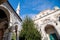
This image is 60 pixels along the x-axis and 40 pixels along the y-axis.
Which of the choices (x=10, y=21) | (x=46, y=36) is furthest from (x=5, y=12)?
(x=46, y=36)

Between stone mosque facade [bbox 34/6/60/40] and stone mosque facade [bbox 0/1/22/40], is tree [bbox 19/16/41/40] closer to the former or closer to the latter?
stone mosque facade [bbox 0/1/22/40]

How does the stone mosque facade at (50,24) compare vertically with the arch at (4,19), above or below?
above

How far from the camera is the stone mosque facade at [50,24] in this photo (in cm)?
1913

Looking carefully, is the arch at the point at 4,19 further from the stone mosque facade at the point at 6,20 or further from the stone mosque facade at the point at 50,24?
the stone mosque facade at the point at 50,24

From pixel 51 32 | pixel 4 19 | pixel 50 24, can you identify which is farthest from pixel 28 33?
pixel 51 32

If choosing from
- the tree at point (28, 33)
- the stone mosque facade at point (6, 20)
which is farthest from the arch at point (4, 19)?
the tree at point (28, 33)

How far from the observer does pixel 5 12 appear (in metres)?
9.46

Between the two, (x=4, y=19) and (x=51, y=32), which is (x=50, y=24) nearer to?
(x=51, y=32)

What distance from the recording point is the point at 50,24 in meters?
19.5

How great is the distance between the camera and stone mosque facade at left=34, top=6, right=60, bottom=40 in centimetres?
1913

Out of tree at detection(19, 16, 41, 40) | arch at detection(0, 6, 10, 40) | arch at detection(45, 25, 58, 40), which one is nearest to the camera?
arch at detection(0, 6, 10, 40)

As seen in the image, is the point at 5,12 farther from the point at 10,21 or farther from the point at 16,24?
the point at 16,24

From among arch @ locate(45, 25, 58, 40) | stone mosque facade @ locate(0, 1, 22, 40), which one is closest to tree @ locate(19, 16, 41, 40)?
stone mosque facade @ locate(0, 1, 22, 40)

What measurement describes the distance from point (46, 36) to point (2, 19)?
Result: 35.1 feet
